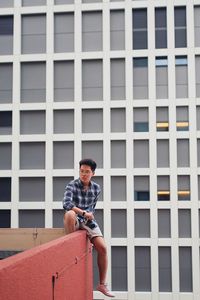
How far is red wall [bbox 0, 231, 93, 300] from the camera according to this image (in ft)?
6.78

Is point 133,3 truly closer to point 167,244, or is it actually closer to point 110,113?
point 110,113

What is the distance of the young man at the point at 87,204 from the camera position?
4.96m

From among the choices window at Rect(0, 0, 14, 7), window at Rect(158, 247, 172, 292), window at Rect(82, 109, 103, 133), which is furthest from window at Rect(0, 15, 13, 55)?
window at Rect(158, 247, 172, 292)

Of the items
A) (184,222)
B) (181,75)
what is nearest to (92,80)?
(181,75)

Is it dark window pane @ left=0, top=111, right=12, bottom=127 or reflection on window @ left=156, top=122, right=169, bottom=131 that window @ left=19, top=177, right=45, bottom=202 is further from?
reflection on window @ left=156, top=122, right=169, bottom=131

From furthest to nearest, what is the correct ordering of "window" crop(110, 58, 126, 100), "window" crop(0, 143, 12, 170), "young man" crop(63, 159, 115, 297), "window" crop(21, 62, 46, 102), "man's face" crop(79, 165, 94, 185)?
"window" crop(21, 62, 46, 102), "window" crop(0, 143, 12, 170), "window" crop(110, 58, 126, 100), "man's face" crop(79, 165, 94, 185), "young man" crop(63, 159, 115, 297)

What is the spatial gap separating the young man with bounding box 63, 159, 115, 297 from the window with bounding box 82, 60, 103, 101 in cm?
826

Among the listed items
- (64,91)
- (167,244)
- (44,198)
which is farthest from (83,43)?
(167,244)

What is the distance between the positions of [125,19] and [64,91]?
9.40 feet

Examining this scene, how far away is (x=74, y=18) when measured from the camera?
531 inches

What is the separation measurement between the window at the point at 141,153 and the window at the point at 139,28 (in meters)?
2.92

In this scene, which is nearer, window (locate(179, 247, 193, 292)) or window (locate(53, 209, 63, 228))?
window (locate(179, 247, 193, 292))

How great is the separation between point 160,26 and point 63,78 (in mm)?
3383

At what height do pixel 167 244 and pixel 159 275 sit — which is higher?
pixel 167 244
